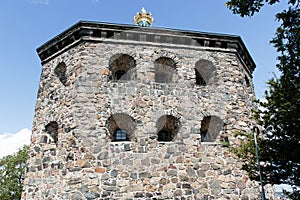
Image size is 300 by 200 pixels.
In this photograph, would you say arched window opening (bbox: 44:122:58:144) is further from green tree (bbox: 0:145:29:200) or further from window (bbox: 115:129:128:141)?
green tree (bbox: 0:145:29:200)

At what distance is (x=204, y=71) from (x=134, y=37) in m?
3.00

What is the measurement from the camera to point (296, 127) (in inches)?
249

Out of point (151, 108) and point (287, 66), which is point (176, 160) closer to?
point (151, 108)

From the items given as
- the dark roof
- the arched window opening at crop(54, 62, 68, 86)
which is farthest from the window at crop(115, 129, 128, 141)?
the dark roof

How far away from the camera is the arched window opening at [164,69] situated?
10.4m

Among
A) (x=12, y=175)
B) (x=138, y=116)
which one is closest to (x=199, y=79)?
(x=138, y=116)

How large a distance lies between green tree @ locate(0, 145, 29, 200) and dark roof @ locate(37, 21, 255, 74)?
52.2ft

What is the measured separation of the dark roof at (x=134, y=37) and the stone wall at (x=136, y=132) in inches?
10.5

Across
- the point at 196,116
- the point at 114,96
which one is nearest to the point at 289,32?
the point at 196,116

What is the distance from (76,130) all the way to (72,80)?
72.6 inches

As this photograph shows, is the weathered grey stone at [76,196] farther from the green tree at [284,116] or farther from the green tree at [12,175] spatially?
the green tree at [12,175]

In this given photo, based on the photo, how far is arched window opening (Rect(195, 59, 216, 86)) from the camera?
10805 mm

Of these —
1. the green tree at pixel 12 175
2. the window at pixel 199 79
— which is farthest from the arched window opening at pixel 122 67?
the green tree at pixel 12 175

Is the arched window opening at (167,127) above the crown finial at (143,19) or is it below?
below
